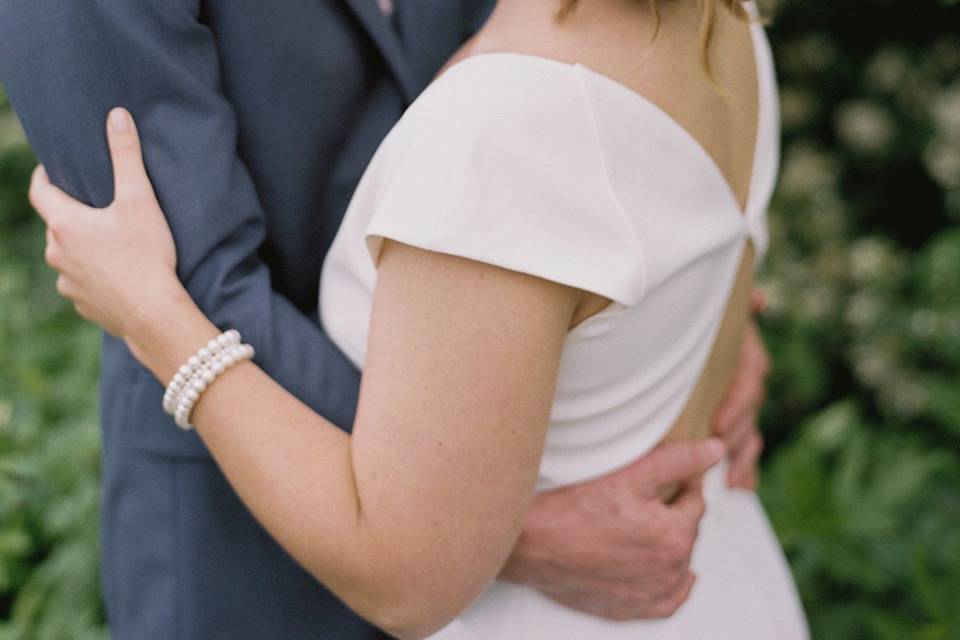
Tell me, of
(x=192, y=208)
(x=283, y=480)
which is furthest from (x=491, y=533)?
(x=192, y=208)

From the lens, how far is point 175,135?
1187mm

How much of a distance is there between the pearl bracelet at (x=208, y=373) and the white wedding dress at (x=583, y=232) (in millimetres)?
165

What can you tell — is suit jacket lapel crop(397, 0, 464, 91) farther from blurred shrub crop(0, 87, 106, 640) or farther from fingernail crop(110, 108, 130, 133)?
blurred shrub crop(0, 87, 106, 640)

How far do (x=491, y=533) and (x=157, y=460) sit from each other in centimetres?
49

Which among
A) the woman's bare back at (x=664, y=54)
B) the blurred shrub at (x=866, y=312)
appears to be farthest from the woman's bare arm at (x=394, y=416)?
the blurred shrub at (x=866, y=312)

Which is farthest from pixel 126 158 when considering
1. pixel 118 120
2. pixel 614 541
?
pixel 614 541

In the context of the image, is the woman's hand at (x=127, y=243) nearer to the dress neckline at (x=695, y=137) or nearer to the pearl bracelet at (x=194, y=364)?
the pearl bracelet at (x=194, y=364)

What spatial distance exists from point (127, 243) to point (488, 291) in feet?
1.42

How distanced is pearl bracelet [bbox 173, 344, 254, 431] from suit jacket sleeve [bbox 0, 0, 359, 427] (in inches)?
2.0

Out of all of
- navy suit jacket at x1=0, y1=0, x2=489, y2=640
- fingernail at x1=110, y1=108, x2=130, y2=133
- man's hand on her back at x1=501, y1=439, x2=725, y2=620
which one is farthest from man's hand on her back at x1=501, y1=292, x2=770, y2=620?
fingernail at x1=110, y1=108, x2=130, y2=133

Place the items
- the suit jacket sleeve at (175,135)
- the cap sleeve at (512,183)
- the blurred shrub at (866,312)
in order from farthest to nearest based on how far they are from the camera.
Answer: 1. the blurred shrub at (866,312)
2. the suit jacket sleeve at (175,135)
3. the cap sleeve at (512,183)

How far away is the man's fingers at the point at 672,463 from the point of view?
1.33m

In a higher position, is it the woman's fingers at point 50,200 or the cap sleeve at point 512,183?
the cap sleeve at point 512,183

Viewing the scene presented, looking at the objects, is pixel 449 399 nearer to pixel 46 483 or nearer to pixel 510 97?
pixel 510 97
